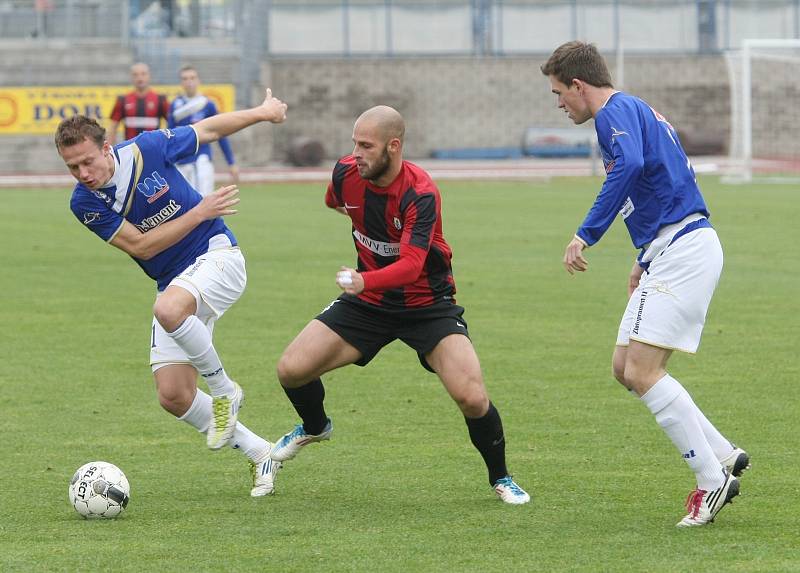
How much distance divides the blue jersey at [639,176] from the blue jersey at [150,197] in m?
2.32

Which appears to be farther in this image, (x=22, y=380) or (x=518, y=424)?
(x=22, y=380)

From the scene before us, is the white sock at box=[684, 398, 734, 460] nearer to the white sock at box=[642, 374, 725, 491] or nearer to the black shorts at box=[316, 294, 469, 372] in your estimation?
the white sock at box=[642, 374, 725, 491]

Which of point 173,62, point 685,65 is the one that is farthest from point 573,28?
point 173,62

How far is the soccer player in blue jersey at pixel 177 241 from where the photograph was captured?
22.5 feet

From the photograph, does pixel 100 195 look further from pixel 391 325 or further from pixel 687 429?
pixel 687 429

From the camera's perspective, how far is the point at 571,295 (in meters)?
14.1

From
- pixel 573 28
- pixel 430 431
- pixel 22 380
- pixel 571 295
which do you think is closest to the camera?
pixel 430 431

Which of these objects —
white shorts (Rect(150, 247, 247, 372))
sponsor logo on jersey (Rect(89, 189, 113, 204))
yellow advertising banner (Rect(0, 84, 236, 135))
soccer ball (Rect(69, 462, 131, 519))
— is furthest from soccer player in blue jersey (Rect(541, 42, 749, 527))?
yellow advertising banner (Rect(0, 84, 236, 135))

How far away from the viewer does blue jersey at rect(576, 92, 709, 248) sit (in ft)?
19.2

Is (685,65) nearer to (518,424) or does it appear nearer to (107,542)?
(518,424)

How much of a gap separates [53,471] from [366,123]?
2523 mm

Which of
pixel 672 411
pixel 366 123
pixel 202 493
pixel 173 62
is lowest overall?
pixel 202 493

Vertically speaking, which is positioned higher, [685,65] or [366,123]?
[685,65]

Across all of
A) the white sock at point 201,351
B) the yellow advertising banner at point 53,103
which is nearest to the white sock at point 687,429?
the white sock at point 201,351
